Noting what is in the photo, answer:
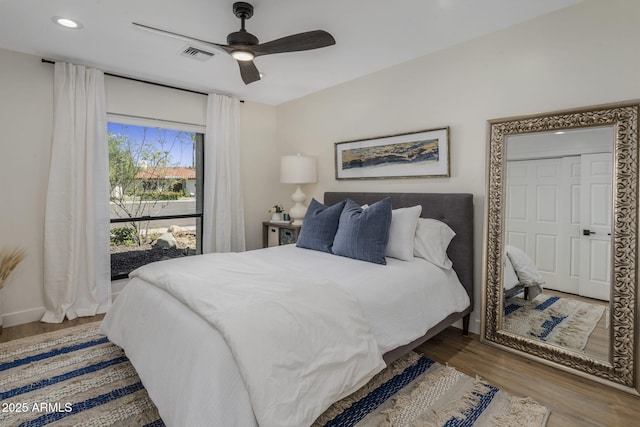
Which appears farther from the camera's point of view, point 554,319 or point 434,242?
point 434,242

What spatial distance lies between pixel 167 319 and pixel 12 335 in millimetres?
2149

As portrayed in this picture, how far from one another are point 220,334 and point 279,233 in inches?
110

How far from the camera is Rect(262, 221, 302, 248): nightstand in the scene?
3.98 metres

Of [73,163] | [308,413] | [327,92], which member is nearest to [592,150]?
[308,413]

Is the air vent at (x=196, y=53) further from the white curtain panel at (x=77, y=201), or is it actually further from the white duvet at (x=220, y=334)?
the white duvet at (x=220, y=334)

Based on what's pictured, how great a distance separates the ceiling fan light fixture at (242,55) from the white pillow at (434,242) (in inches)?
71.3

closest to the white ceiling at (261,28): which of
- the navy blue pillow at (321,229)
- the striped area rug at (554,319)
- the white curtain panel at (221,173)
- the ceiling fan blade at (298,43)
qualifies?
the ceiling fan blade at (298,43)

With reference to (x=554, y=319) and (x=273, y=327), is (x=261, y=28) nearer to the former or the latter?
(x=273, y=327)

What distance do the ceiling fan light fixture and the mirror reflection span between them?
6.51 ft

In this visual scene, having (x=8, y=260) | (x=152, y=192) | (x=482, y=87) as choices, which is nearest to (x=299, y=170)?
(x=152, y=192)

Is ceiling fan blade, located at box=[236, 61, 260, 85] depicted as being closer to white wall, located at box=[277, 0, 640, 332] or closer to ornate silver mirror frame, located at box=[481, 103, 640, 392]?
white wall, located at box=[277, 0, 640, 332]

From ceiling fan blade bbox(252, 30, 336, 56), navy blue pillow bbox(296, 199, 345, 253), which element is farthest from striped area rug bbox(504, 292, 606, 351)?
ceiling fan blade bbox(252, 30, 336, 56)

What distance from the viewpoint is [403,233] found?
2598 mm

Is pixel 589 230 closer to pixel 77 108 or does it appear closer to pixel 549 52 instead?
pixel 549 52
